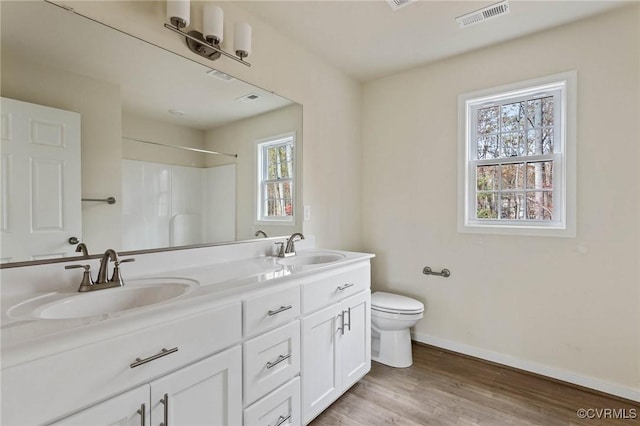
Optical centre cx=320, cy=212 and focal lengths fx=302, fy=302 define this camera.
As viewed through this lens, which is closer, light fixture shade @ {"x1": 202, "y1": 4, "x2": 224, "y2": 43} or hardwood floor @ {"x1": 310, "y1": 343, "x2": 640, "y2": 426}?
light fixture shade @ {"x1": 202, "y1": 4, "x2": 224, "y2": 43}

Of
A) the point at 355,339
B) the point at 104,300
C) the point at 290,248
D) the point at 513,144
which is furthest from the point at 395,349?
the point at 104,300

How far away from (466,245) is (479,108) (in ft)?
3.69

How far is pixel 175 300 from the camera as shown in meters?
1.04

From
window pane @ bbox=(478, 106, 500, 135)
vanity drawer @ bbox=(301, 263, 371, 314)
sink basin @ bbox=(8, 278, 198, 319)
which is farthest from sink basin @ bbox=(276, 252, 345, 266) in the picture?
window pane @ bbox=(478, 106, 500, 135)

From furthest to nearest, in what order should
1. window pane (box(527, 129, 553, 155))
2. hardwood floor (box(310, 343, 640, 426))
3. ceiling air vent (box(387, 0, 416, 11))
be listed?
window pane (box(527, 129, 553, 155)) → ceiling air vent (box(387, 0, 416, 11)) → hardwood floor (box(310, 343, 640, 426))

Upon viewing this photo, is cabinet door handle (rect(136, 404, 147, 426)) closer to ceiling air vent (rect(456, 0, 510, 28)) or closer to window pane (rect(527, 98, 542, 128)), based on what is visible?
ceiling air vent (rect(456, 0, 510, 28))

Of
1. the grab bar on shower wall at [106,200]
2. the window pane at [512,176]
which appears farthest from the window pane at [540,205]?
the grab bar on shower wall at [106,200]

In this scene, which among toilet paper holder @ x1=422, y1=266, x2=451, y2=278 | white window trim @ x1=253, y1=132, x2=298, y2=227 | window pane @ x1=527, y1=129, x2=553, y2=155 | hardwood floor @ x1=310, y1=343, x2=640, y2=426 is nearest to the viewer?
hardwood floor @ x1=310, y1=343, x2=640, y2=426

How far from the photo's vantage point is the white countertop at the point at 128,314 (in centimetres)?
74

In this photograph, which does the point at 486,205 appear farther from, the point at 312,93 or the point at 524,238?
the point at 312,93

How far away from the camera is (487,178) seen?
8.03 ft

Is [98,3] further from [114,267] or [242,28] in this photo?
[114,267]

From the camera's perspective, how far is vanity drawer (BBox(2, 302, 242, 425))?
725 mm

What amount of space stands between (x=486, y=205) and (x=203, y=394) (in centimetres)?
234
